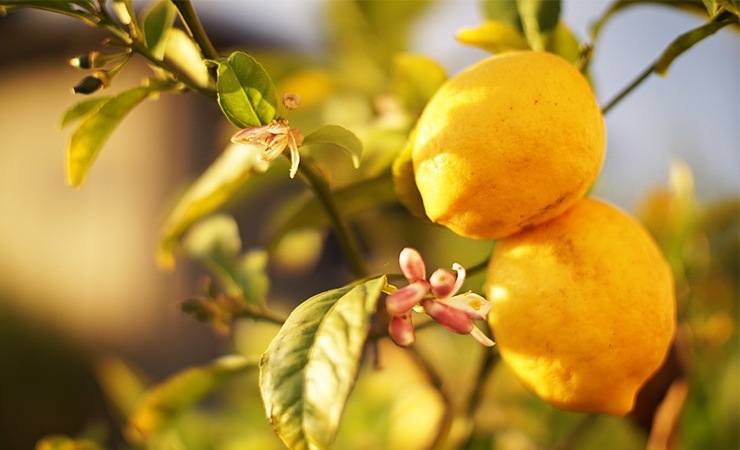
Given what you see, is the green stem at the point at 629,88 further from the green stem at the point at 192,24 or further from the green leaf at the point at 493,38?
the green stem at the point at 192,24

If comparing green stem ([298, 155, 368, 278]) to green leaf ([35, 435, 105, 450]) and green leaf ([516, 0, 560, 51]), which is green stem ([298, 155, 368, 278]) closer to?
green leaf ([516, 0, 560, 51])

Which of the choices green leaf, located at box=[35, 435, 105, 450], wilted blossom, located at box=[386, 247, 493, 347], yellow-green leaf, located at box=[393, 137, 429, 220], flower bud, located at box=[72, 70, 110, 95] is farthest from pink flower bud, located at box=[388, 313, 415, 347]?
green leaf, located at box=[35, 435, 105, 450]

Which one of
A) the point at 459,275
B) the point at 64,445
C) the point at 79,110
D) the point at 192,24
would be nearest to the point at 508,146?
the point at 459,275

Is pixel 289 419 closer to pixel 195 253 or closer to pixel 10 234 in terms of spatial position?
pixel 195 253

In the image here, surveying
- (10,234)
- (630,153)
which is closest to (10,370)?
(10,234)

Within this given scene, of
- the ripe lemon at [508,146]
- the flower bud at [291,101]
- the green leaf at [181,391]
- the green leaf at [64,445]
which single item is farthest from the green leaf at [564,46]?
the green leaf at [64,445]

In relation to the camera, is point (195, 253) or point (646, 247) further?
point (195, 253)
